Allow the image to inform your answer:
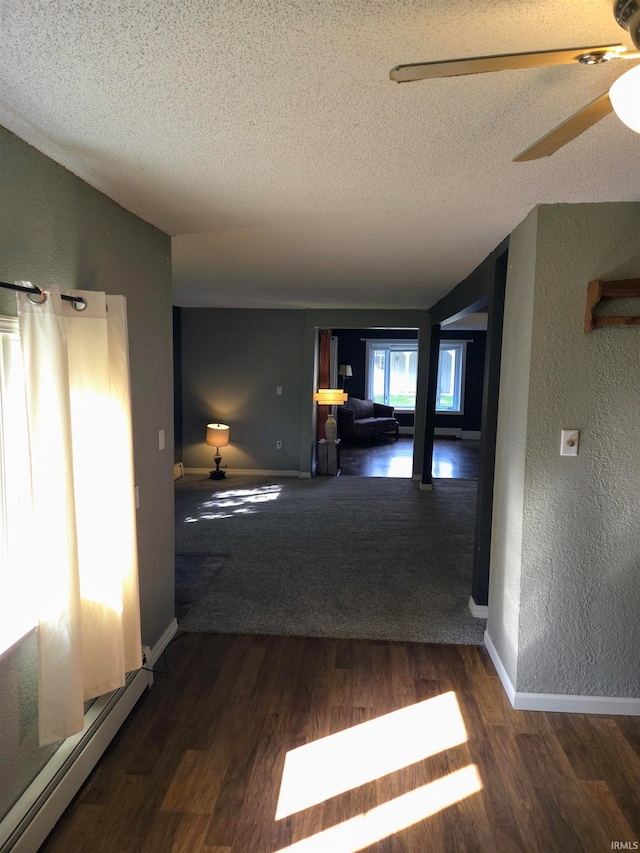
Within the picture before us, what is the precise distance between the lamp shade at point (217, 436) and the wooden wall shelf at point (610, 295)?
5311 mm

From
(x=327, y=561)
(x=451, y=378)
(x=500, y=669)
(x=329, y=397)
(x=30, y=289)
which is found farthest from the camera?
(x=451, y=378)

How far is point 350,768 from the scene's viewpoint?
209cm

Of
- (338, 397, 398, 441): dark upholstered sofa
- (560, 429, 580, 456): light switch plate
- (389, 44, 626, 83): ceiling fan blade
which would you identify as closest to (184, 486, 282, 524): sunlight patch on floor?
(560, 429, 580, 456): light switch plate

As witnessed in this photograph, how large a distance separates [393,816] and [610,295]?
2186mm

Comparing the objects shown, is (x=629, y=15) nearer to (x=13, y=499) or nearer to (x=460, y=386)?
(x=13, y=499)

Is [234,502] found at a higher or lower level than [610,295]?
lower

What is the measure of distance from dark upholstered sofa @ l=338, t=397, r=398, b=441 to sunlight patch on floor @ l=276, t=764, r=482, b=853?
8565 millimetres

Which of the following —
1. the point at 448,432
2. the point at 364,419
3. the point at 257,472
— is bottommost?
the point at 257,472

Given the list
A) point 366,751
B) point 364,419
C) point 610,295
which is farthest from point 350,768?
point 364,419

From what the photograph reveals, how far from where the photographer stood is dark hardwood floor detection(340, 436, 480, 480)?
7.83m

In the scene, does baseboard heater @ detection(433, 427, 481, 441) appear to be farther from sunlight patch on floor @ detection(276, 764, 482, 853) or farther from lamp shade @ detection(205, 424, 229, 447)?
sunlight patch on floor @ detection(276, 764, 482, 853)

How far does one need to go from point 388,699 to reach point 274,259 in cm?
A: 275

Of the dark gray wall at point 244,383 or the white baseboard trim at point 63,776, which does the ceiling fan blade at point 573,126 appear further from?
the dark gray wall at point 244,383

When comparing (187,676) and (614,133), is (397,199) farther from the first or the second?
(187,676)
